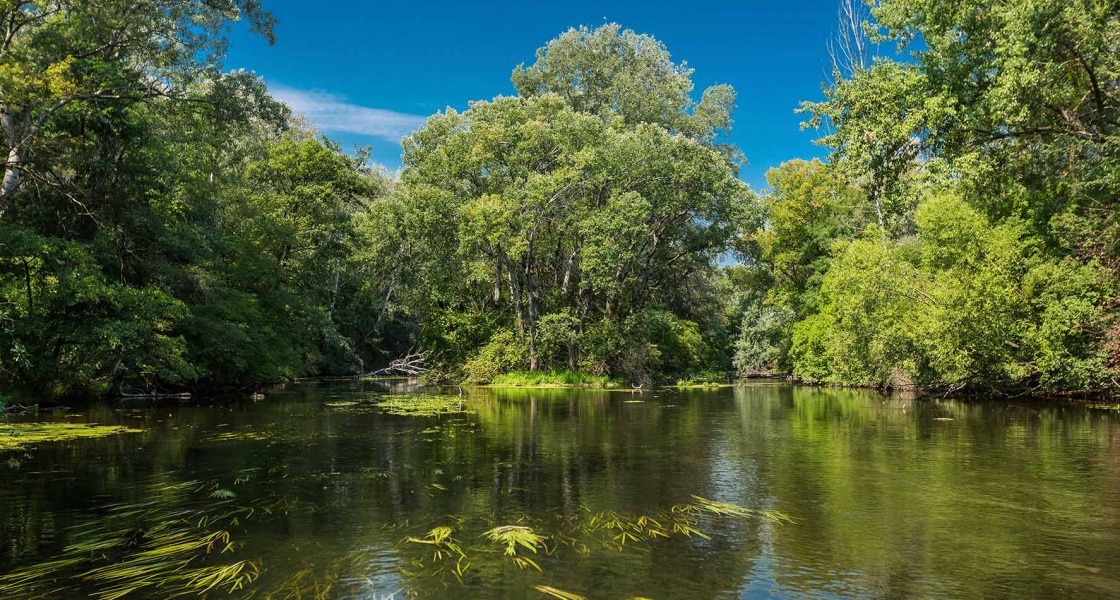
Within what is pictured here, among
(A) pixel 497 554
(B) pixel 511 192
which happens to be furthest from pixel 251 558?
(B) pixel 511 192

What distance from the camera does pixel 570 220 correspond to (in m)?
41.0

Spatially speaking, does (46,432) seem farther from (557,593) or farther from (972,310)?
(972,310)

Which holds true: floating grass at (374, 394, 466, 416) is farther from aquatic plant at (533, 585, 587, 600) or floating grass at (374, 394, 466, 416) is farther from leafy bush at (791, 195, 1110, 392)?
leafy bush at (791, 195, 1110, 392)

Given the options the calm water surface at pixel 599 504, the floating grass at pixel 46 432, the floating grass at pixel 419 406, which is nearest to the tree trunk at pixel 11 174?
the floating grass at pixel 46 432

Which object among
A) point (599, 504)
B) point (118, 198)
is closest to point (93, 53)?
point (118, 198)

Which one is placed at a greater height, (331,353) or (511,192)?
(511,192)

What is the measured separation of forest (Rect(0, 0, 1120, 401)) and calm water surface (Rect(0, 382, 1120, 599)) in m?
7.12

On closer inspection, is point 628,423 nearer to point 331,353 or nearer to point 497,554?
point 497,554

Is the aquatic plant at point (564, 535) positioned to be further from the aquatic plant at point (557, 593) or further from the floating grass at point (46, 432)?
the floating grass at point (46, 432)

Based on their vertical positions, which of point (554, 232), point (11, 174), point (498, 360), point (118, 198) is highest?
point (554, 232)

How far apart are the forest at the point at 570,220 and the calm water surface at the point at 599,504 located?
7.12 metres

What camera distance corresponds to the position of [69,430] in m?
15.6

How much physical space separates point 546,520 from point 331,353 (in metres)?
46.9

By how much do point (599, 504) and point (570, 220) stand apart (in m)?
33.3
